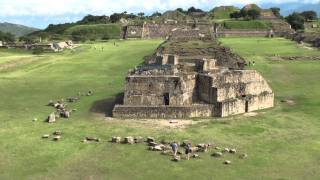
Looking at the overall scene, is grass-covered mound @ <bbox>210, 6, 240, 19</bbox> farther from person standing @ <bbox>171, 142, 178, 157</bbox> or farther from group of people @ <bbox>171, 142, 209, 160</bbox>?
person standing @ <bbox>171, 142, 178, 157</bbox>

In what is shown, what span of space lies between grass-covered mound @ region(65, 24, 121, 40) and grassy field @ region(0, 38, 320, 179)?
66478mm

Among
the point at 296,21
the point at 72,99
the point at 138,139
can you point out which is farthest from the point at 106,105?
the point at 296,21

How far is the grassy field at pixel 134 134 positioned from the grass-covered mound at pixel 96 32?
66.5 metres

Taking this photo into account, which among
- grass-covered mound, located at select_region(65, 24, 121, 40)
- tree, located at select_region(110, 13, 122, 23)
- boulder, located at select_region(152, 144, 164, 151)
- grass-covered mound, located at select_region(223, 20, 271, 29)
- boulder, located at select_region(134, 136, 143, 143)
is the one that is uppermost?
tree, located at select_region(110, 13, 122, 23)

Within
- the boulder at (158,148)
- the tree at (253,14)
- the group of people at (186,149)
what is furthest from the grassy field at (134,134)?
the tree at (253,14)

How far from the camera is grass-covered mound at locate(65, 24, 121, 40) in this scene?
108 metres

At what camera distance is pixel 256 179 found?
61.8 ft

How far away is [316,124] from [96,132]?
36.0ft

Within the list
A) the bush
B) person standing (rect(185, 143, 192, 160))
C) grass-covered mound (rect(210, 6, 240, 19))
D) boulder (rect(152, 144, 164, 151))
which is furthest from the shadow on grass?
grass-covered mound (rect(210, 6, 240, 19))

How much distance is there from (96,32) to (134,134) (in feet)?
297

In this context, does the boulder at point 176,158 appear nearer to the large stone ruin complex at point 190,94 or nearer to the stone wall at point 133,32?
the large stone ruin complex at point 190,94

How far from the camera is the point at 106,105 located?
106 feet

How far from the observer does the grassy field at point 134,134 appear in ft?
64.5

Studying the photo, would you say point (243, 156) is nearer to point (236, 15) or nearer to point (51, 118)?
point (51, 118)
